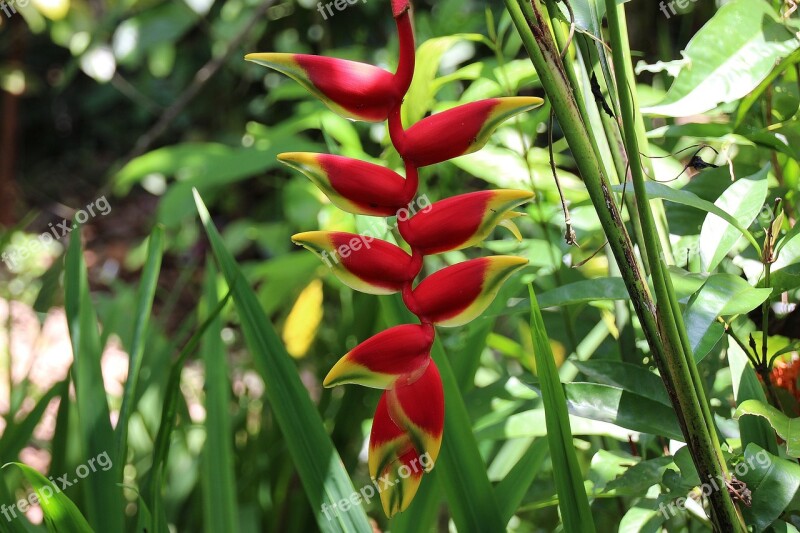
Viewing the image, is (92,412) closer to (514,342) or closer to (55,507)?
(55,507)

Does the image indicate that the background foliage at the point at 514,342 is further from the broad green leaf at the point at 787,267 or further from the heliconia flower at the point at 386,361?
the heliconia flower at the point at 386,361

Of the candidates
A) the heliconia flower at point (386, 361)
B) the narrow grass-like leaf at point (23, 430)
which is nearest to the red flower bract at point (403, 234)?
the heliconia flower at point (386, 361)

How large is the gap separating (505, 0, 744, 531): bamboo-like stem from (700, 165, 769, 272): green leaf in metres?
0.13

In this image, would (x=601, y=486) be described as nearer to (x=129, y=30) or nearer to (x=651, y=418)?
(x=651, y=418)

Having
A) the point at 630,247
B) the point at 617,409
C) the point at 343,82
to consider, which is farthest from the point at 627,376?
the point at 343,82

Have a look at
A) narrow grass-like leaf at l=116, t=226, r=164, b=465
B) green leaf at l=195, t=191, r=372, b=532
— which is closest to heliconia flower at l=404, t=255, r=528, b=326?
green leaf at l=195, t=191, r=372, b=532

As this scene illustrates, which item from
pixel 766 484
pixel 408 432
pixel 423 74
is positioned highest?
pixel 423 74

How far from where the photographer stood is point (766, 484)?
418 mm

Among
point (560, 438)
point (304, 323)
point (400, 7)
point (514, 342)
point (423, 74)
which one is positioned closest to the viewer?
point (400, 7)

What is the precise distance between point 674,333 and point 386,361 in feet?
0.43

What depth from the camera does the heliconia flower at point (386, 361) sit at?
13.6 inches

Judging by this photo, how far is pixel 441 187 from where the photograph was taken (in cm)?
90

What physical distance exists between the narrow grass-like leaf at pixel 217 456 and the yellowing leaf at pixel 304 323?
430 mm

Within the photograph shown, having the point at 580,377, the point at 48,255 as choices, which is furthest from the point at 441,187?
the point at 48,255
